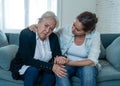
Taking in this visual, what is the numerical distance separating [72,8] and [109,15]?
2.33ft

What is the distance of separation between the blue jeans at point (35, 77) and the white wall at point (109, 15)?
76.6 inches

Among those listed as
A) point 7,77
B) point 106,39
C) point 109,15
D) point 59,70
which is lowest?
point 7,77

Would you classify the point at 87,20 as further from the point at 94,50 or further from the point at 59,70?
the point at 59,70

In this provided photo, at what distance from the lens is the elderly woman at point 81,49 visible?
1958mm

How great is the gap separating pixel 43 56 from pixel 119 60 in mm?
763

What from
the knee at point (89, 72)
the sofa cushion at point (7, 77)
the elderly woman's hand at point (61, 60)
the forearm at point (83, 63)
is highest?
the elderly woman's hand at point (61, 60)

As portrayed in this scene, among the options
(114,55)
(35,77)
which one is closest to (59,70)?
(35,77)

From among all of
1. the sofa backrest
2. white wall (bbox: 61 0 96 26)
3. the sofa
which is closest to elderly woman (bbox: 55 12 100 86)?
the sofa

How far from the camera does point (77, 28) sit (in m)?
2.05

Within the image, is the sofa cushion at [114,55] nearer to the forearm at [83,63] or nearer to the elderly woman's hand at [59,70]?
the forearm at [83,63]

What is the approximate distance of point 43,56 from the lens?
2074 mm

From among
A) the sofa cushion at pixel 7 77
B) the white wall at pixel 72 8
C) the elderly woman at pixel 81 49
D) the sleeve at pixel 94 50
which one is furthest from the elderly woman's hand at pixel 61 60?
the white wall at pixel 72 8

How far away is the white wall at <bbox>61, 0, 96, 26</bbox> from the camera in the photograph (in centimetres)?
418

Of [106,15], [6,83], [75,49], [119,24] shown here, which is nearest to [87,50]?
[75,49]
